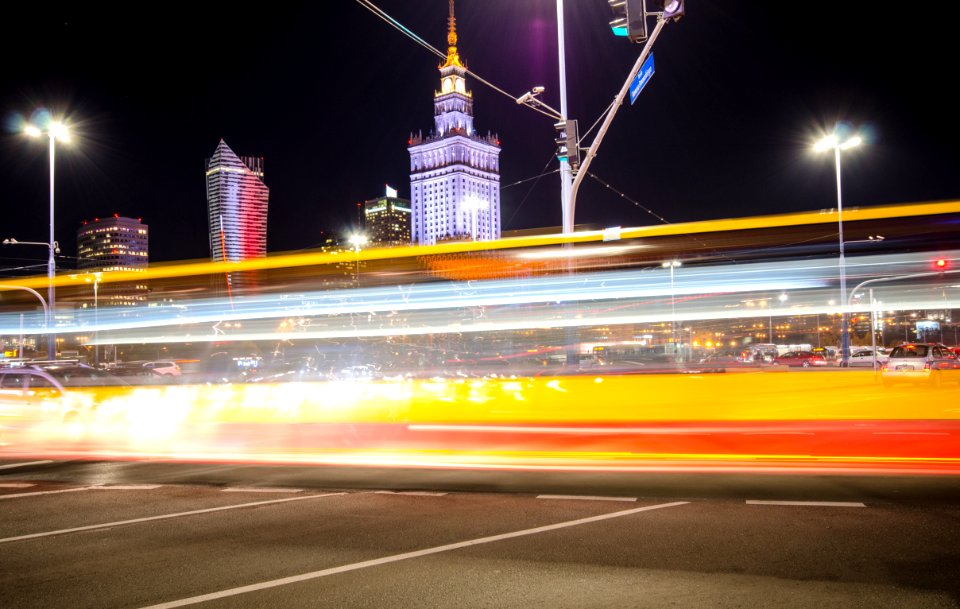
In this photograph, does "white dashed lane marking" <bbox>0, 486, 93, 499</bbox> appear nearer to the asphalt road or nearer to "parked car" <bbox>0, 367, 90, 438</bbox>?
the asphalt road

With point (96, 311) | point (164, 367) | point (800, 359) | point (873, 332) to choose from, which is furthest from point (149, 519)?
point (873, 332)

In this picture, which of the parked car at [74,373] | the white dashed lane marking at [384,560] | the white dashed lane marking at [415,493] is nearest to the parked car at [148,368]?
the parked car at [74,373]

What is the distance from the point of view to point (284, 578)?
5.13 m

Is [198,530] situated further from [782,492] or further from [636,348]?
[782,492]

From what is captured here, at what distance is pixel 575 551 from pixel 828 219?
524cm

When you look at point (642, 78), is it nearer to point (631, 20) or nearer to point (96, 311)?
point (631, 20)

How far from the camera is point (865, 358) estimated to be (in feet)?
27.0

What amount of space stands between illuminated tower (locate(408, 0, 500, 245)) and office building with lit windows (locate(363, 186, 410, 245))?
24.7 ft

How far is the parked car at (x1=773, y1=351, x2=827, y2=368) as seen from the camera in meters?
8.02

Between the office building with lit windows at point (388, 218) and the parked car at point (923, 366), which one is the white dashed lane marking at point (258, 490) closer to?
the parked car at point (923, 366)

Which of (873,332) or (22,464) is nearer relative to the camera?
(873,332)

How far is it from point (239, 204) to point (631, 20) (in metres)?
101

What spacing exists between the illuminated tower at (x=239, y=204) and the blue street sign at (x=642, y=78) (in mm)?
90512

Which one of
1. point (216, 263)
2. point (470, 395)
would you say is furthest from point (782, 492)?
point (216, 263)
